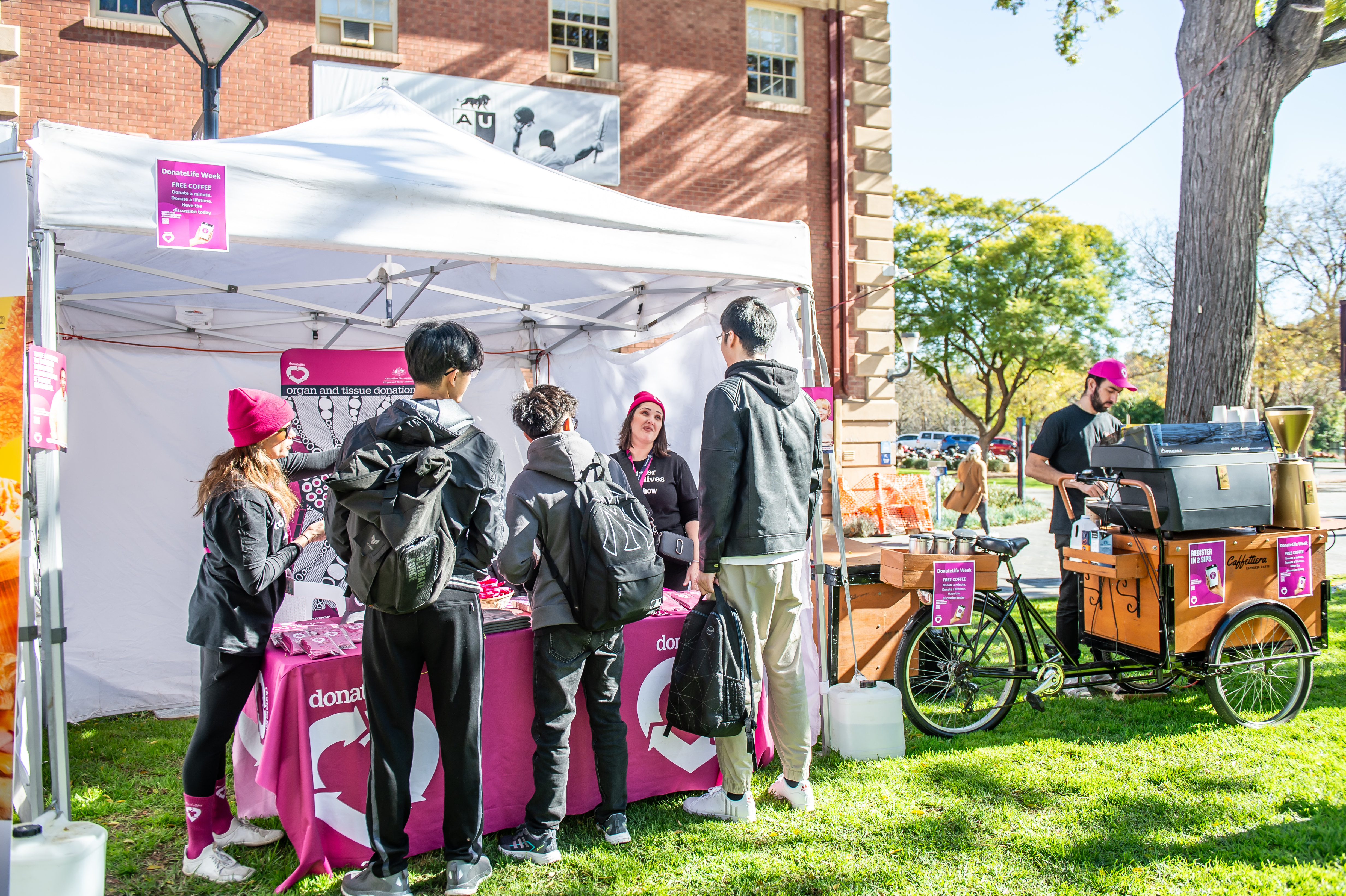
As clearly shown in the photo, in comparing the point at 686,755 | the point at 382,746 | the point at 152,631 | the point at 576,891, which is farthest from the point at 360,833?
the point at 152,631

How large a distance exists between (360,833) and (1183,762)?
333 centimetres

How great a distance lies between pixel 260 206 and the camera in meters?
2.83

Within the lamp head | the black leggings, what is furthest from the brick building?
the black leggings

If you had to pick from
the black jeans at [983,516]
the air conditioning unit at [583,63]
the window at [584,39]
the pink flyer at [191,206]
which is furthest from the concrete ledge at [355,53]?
the black jeans at [983,516]

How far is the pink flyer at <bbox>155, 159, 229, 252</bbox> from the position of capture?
2662 mm

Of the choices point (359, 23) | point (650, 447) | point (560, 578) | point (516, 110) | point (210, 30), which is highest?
point (359, 23)

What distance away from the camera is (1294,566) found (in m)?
4.15

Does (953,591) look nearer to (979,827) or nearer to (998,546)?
(998,546)

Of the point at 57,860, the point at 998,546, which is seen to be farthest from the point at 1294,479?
the point at 57,860

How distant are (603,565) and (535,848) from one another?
3.23 feet

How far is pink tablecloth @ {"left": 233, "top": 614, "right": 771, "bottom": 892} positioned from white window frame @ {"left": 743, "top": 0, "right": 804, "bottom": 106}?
31.6 ft

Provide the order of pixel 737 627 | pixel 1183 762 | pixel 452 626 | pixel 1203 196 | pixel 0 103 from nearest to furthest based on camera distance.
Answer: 1. pixel 452 626
2. pixel 737 627
3. pixel 1183 762
4. pixel 1203 196
5. pixel 0 103

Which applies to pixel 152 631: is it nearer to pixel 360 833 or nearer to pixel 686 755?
pixel 360 833

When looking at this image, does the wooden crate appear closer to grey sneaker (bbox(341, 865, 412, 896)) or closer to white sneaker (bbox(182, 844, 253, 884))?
Result: grey sneaker (bbox(341, 865, 412, 896))
